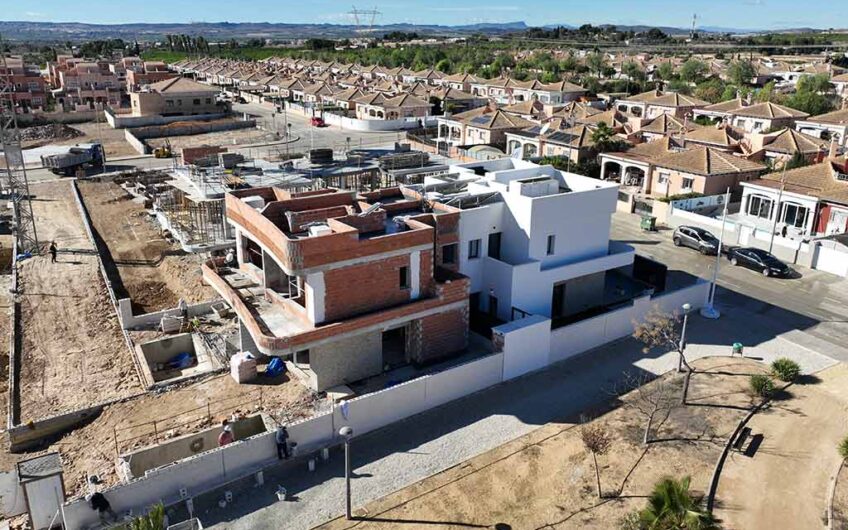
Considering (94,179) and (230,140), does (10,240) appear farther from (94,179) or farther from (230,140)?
(230,140)

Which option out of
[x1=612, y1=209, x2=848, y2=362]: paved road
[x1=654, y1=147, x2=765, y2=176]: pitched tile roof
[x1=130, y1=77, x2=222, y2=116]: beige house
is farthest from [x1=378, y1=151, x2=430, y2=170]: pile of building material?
[x1=130, y1=77, x2=222, y2=116]: beige house

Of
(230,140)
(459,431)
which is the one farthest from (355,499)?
(230,140)

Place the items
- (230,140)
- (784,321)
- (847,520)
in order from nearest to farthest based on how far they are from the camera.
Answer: (847,520)
(784,321)
(230,140)

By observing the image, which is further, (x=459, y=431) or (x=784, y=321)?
(x=784, y=321)

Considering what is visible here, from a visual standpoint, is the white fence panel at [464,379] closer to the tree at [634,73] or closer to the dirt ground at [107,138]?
the dirt ground at [107,138]

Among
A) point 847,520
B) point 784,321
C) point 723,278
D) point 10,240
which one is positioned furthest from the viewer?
point 10,240

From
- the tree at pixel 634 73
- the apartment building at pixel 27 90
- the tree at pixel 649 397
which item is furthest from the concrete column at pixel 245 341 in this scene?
the tree at pixel 634 73
